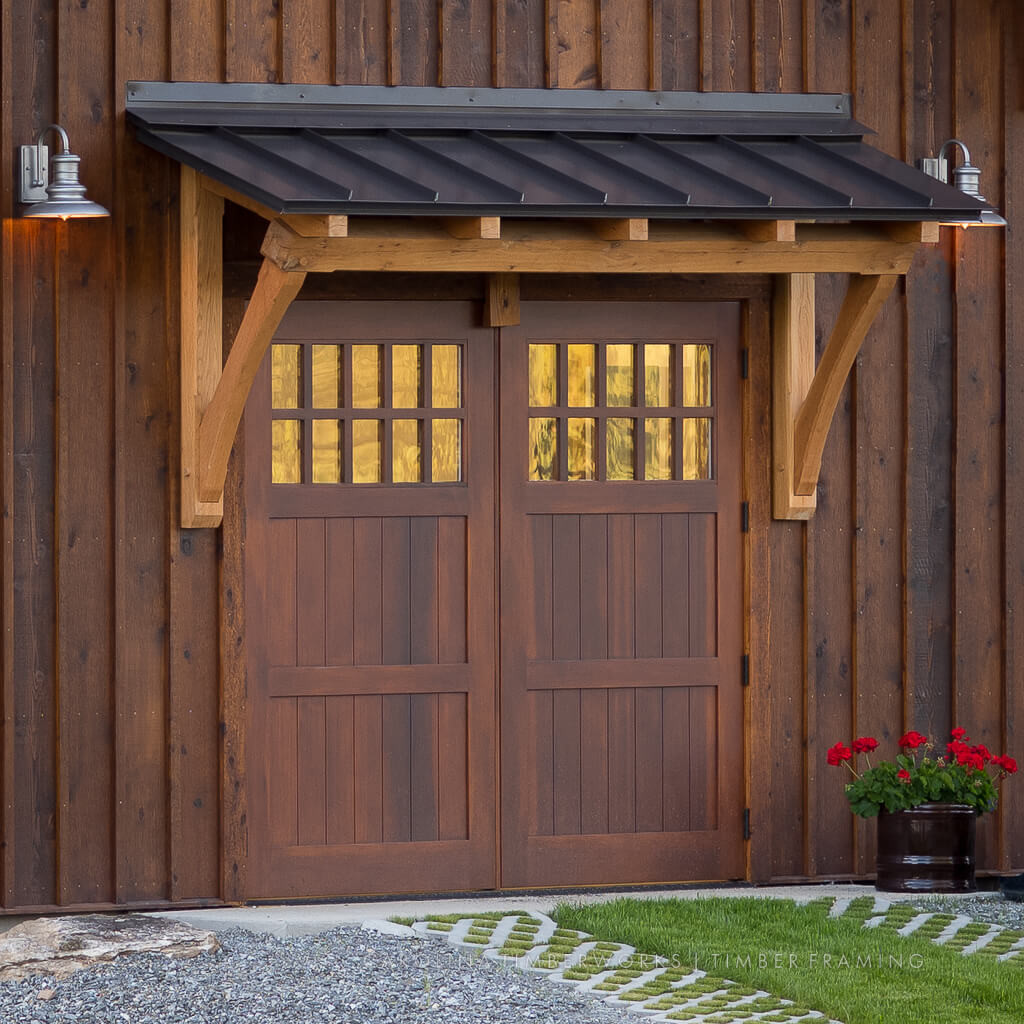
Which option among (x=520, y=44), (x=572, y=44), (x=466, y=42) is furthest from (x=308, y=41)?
(x=572, y=44)

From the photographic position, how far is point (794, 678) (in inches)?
267

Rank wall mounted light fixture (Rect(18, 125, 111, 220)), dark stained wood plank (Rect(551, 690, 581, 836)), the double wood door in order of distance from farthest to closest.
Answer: dark stained wood plank (Rect(551, 690, 581, 836)), the double wood door, wall mounted light fixture (Rect(18, 125, 111, 220))

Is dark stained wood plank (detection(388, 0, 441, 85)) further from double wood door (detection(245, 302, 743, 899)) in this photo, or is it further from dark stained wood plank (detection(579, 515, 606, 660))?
dark stained wood plank (detection(579, 515, 606, 660))

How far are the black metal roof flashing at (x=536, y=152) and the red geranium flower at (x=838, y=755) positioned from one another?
192 centimetres

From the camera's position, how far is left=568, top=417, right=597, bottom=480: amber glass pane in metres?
6.68

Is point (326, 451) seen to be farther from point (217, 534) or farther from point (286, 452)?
point (217, 534)

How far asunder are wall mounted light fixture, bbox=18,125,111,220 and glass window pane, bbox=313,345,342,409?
89 centimetres

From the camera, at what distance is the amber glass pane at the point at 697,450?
6.79 meters

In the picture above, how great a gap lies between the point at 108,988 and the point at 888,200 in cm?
335

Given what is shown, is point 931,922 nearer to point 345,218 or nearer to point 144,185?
point 345,218

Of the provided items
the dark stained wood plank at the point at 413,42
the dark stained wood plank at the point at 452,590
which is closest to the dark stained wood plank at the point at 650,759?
the dark stained wood plank at the point at 452,590

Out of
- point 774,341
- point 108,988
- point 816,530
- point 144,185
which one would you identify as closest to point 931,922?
point 816,530

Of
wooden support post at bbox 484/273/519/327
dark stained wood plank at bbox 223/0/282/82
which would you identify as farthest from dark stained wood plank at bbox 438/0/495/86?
wooden support post at bbox 484/273/519/327

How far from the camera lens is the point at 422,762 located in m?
6.55
